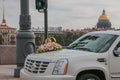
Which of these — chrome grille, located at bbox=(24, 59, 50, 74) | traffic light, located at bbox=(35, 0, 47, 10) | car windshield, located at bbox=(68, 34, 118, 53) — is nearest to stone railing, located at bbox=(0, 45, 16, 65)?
traffic light, located at bbox=(35, 0, 47, 10)

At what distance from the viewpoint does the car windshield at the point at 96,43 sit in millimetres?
10043

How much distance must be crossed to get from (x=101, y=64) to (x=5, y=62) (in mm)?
12610

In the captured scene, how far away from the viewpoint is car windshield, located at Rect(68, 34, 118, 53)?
10.0 metres

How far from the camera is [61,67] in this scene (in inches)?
369

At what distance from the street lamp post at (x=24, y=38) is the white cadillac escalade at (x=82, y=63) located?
16.7 feet

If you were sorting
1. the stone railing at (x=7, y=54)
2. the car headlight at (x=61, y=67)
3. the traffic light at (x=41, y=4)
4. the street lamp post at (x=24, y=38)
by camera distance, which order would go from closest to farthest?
the car headlight at (x=61, y=67), the traffic light at (x=41, y=4), the street lamp post at (x=24, y=38), the stone railing at (x=7, y=54)

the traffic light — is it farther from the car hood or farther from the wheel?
the wheel

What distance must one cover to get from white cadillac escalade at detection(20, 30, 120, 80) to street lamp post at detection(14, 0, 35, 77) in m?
5.08

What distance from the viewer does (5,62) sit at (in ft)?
71.8

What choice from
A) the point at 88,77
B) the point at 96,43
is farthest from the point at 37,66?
the point at 96,43

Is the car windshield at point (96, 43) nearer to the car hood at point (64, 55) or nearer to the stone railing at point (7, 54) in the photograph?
the car hood at point (64, 55)

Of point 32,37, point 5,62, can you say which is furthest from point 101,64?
point 5,62

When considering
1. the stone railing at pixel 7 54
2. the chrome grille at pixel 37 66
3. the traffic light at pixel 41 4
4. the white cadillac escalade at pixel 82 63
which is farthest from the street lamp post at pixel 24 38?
the stone railing at pixel 7 54

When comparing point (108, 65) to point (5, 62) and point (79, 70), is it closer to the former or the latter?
point (79, 70)
